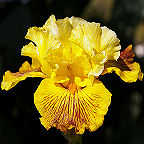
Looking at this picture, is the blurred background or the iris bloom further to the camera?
the blurred background

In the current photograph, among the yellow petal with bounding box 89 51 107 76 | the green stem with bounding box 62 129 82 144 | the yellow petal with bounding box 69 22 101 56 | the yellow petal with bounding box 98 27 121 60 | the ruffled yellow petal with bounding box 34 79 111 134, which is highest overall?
the yellow petal with bounding box 69 22 101 56

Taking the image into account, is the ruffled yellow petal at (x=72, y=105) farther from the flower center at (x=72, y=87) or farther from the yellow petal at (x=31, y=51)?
the yellow petal at (x=31, y=51)

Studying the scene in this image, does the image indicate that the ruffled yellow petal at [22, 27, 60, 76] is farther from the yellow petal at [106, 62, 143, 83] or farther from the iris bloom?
the yellow petal at [106, 62, 143, 83]

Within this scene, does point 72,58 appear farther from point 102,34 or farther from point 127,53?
point 127,53

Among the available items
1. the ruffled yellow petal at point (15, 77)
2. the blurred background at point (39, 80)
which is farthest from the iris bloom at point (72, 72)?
the blurred background at point (39, 80)

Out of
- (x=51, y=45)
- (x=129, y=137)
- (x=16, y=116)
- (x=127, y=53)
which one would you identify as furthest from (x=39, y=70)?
(x=129, y=137)

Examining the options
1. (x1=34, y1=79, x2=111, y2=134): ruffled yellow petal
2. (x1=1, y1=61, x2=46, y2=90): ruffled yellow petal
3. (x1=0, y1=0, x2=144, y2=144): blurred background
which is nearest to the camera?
(x1=34, y1=79, x2=111, y2=134): ruffled yellow petal

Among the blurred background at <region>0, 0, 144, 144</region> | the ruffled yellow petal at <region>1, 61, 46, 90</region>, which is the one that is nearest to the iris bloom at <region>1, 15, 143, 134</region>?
the ruffled yellow petal at <region>1, 61, 46, 90</region>

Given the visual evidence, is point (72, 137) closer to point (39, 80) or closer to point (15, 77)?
point (15, 77)
